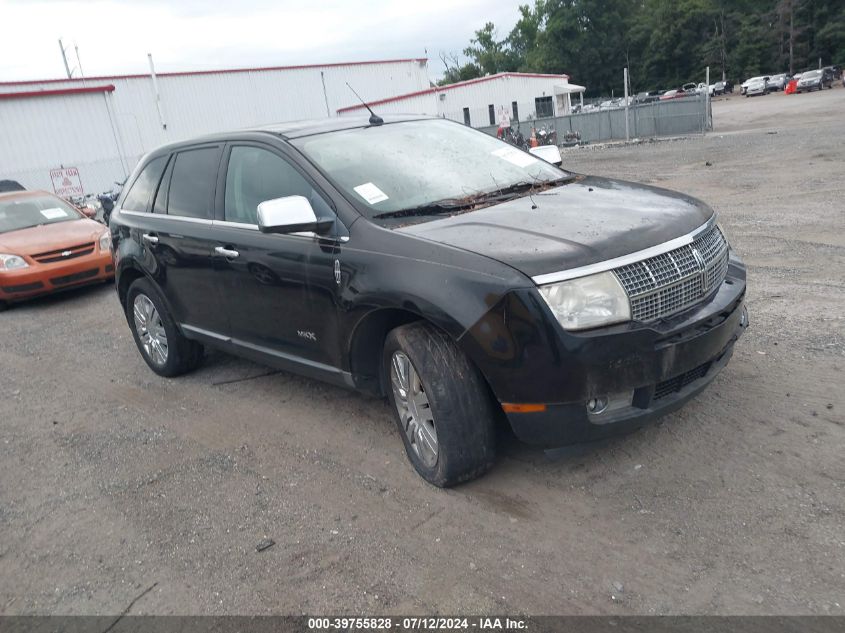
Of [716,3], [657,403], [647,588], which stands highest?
[716,3]

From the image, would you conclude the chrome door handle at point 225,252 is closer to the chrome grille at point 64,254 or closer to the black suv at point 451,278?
the black suv at point 451,278

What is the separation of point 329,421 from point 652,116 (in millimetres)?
28317

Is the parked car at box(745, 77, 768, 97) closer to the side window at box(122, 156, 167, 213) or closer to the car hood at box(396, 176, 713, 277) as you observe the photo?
the side window at box(122, 156, 167, 213)

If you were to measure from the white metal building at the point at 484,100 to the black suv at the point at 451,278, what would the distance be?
3537cm

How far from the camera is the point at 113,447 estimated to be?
15.6ft

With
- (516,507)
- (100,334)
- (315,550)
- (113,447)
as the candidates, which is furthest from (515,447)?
(100,334)

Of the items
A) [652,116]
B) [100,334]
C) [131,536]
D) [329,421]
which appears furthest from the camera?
[652,116]

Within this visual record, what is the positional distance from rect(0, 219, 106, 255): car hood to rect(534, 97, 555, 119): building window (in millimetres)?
42648

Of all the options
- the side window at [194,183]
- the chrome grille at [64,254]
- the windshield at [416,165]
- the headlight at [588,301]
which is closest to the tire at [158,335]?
the side window at [194,183]

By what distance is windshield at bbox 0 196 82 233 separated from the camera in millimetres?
10117

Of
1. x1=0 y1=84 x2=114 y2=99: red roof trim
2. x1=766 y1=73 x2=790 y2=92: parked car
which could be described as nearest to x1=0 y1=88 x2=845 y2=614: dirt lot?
x1=0 y1=84 x2=114 y2=99: red roof trim

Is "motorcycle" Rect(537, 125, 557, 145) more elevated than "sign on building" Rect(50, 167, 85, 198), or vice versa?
"sign on building" Rect(50, 167, 85, 198)

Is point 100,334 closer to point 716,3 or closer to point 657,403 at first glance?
point 657,403

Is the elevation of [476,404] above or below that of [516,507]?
above
